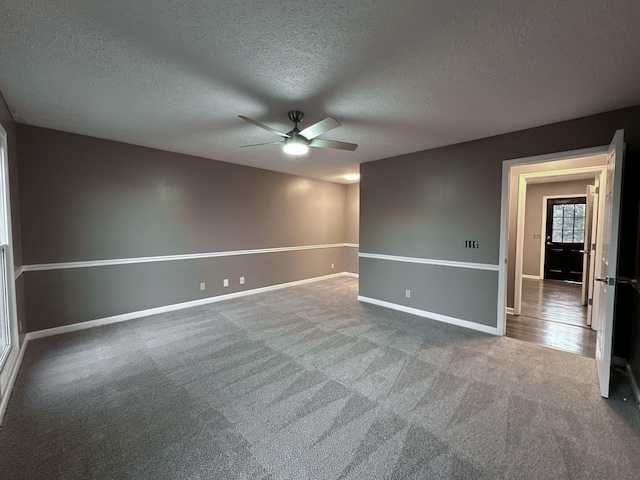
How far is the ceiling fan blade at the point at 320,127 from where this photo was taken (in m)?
2.24

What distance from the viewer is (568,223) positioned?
6.59 meters

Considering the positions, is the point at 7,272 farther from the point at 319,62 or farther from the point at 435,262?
the point at 435,262

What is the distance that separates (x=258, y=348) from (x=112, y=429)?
1.37m

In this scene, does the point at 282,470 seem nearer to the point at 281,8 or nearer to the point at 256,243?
the point at 281,8

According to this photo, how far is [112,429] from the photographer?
5.91 feet

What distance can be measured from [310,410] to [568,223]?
7.94m

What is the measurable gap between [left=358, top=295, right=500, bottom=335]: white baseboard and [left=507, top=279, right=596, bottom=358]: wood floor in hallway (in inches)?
11.6

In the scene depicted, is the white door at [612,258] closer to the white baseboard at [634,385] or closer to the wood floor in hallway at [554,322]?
the white baseboard at [634,385]

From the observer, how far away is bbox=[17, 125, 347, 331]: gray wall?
10.5ft

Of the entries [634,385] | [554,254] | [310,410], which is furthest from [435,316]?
[554,254]

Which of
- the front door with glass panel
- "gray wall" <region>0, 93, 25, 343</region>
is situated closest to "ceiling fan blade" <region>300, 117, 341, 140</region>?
"gray wall" <region>0, 93, 25, 343</region>

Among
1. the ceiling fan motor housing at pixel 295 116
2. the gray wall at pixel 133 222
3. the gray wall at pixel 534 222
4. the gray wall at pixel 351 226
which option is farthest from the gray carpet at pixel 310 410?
the gray wall at pixel 534 222

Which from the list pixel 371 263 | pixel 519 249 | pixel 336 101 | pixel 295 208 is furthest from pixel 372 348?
pixel 295 208

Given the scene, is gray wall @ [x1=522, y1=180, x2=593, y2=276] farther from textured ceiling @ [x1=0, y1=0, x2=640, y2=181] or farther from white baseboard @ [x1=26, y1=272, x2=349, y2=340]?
white baseboard @ [x1=26, y1=272, x2=349, y2=340]
